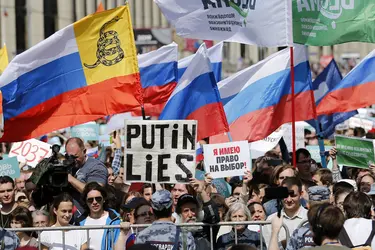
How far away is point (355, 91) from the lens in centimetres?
1574

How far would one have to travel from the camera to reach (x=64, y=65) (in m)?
13.3

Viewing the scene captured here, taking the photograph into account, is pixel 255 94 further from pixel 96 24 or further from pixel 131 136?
pixel 131 136

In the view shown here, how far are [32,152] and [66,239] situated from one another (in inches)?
273

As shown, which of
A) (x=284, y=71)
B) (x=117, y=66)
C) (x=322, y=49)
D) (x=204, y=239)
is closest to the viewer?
(x=204, y=239)

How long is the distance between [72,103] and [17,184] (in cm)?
186

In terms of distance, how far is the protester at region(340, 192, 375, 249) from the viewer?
857cm

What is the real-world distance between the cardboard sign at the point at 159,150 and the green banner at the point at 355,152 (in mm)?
3582

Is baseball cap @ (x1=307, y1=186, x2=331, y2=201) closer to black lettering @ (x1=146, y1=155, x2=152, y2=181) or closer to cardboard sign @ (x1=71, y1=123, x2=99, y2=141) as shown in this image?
black lettering @ (x1=146, y1=155, x2=152, y2=181)

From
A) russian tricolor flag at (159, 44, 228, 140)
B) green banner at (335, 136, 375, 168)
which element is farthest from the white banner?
green banner at (335, 136, 375, 168)

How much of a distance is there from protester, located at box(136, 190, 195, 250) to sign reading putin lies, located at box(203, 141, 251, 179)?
10.9 ft

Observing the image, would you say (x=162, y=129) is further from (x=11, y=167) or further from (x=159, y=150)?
(x=11, y=167)

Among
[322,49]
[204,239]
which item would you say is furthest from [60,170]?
[322,49]

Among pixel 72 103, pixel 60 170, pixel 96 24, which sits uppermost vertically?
pixel 96 24

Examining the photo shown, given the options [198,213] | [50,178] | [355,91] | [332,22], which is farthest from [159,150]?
[355,91]
